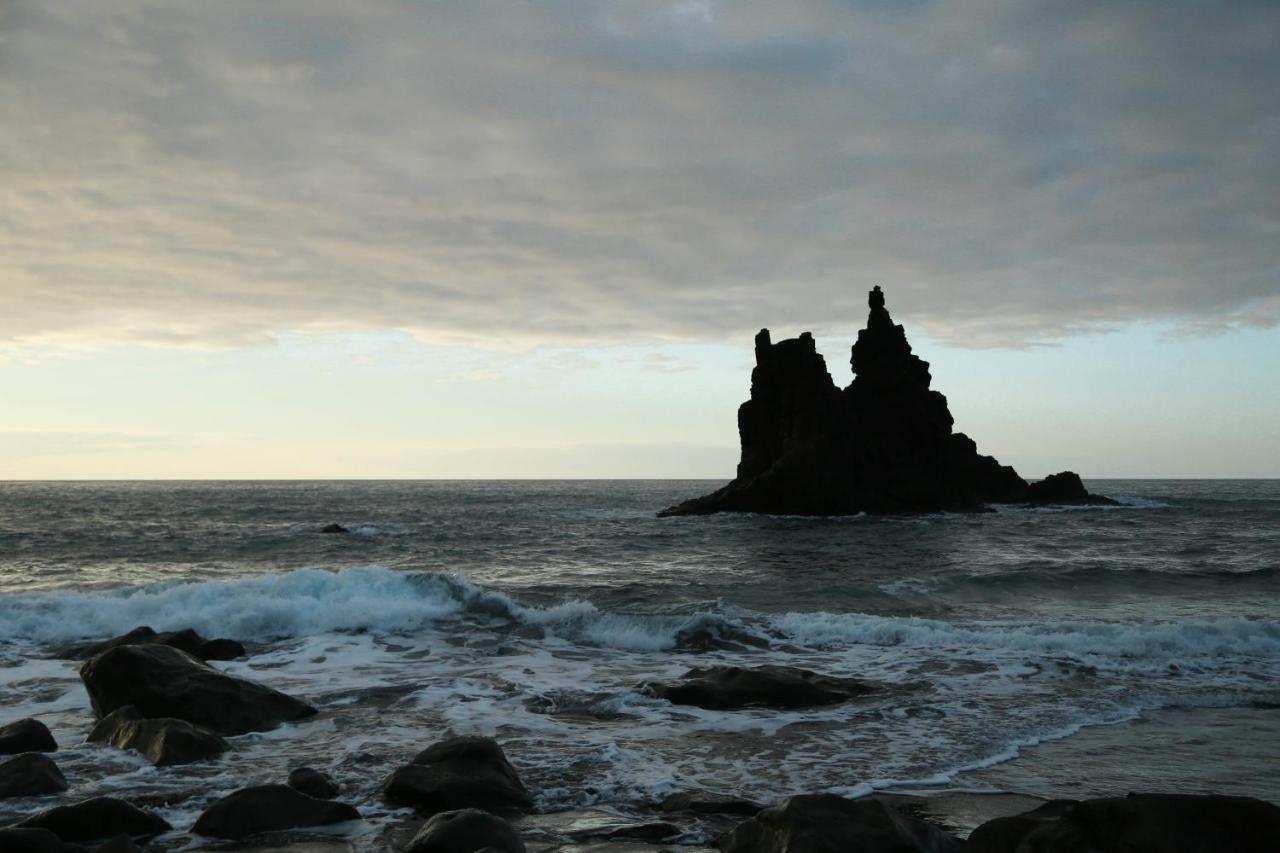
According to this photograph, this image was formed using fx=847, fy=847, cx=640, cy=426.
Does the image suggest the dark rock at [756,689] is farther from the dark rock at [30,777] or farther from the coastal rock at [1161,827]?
the dark rock at [30,777]

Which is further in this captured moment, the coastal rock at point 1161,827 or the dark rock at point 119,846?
the dark rock at point 119,846

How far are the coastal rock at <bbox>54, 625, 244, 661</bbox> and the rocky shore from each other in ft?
17.5

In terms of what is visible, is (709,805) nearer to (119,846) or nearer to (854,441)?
(119,846)

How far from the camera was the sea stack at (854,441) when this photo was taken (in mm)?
60312

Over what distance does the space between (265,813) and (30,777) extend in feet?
8.69

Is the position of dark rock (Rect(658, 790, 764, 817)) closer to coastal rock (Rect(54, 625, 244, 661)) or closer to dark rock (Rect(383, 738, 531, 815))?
dark rock (Rect(383, 738, 531, 815))

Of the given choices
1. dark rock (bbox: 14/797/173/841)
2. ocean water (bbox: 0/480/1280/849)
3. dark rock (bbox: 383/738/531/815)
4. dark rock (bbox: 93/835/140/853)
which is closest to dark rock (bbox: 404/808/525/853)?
ocean water (bbox: 0/480/1280/849)

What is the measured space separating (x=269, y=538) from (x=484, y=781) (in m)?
39.6

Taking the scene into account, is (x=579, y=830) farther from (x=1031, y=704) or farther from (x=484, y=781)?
(x=1031, y=704)

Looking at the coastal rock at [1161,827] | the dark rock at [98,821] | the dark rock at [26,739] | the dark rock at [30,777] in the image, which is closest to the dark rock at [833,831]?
the coastal rock at [1161,827]

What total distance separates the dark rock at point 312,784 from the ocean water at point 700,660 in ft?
1.15

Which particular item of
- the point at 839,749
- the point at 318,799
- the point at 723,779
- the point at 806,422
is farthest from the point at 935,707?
the point at 806,422

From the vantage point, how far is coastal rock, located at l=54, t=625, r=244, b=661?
49.1 ft

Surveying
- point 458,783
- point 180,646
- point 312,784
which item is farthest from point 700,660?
point 180,646
